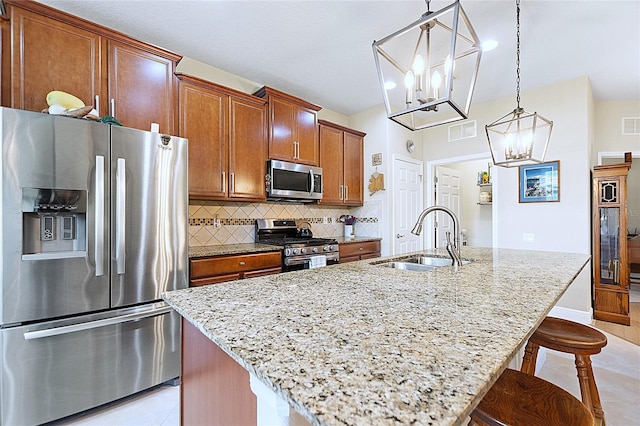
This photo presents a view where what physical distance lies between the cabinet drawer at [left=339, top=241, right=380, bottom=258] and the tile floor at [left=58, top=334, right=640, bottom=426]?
2.00m

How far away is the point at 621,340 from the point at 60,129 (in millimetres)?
4823

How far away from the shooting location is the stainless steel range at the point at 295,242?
9.67 ft

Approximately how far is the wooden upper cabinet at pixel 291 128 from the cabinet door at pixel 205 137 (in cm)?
53

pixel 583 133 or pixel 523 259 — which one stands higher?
pixel 583 133

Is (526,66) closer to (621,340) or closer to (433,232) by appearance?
(433,232)

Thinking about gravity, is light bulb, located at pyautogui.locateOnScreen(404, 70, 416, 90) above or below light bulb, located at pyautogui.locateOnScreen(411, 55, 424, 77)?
below

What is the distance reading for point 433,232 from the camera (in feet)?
15.1

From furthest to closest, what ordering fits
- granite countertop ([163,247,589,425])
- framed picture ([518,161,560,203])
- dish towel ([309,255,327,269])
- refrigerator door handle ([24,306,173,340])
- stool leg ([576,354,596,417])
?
framed picture ([518,161,560,203]) < dish towel ([309,255,327,269]) < refrigerator door handle ([24,306,173,340]) < stool leg ([576,354,596,417]) < granite countertop ([163,247,589,425])

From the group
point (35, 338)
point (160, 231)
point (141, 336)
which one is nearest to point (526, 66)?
point (160, 231)

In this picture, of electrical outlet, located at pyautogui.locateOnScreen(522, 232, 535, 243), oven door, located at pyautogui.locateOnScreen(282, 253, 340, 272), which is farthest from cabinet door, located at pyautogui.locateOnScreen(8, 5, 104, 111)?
electrical outlet, located at pyautogui.locateOnScreen(522, 232, 535, 243)

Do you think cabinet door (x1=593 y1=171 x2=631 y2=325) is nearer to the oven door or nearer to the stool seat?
the stool seat

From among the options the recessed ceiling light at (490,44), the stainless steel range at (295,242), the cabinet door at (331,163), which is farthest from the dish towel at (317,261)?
the recessed ceiling light at (490,44)

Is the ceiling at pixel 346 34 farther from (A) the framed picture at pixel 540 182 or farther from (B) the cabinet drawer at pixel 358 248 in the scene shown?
(B) the cabinet drawer at pixel 358 248

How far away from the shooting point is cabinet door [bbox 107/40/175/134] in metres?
2.14
